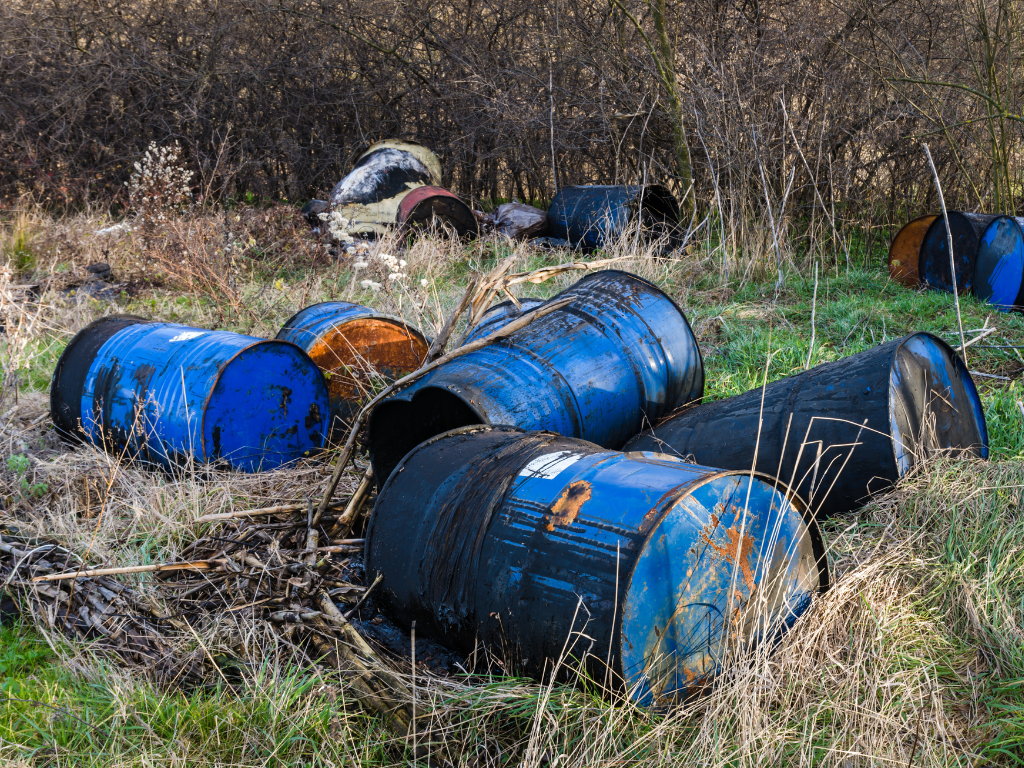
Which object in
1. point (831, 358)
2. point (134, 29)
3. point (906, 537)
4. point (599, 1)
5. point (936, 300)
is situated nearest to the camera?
point (906, 537)

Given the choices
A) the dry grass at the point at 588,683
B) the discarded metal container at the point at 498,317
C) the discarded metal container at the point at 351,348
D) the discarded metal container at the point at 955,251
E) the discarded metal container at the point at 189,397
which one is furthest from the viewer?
the discarded metal container at the point at 955,251

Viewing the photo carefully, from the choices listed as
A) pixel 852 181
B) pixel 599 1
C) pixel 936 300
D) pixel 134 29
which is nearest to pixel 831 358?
pixel 936 300

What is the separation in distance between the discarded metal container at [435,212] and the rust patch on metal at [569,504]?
573cm

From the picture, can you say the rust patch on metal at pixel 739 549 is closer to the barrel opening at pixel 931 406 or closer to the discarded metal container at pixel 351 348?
the barrel opening at pixel 931 406

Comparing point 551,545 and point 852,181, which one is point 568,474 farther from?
point 852,181

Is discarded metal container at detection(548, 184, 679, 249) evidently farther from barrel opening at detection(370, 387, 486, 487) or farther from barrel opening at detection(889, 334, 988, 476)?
barrel opening at detection(889, 334, 988, 476)

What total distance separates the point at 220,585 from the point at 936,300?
478 centimetres

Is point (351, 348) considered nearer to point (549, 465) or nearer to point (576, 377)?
point (576, 377)

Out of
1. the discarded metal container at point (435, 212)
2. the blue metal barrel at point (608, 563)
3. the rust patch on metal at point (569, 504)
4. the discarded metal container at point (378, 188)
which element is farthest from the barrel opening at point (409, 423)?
the discarded metal container at point (378, 188)

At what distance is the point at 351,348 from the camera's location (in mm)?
3555

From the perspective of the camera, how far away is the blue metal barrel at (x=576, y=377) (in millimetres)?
2658

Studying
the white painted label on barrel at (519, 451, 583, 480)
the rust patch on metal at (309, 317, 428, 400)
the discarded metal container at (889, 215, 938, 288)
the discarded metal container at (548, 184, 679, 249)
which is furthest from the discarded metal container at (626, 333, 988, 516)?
the discarded metal container at (548, 184, 679, 249)

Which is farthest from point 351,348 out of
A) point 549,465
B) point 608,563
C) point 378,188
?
point 378,188

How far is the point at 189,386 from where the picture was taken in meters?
3.06
